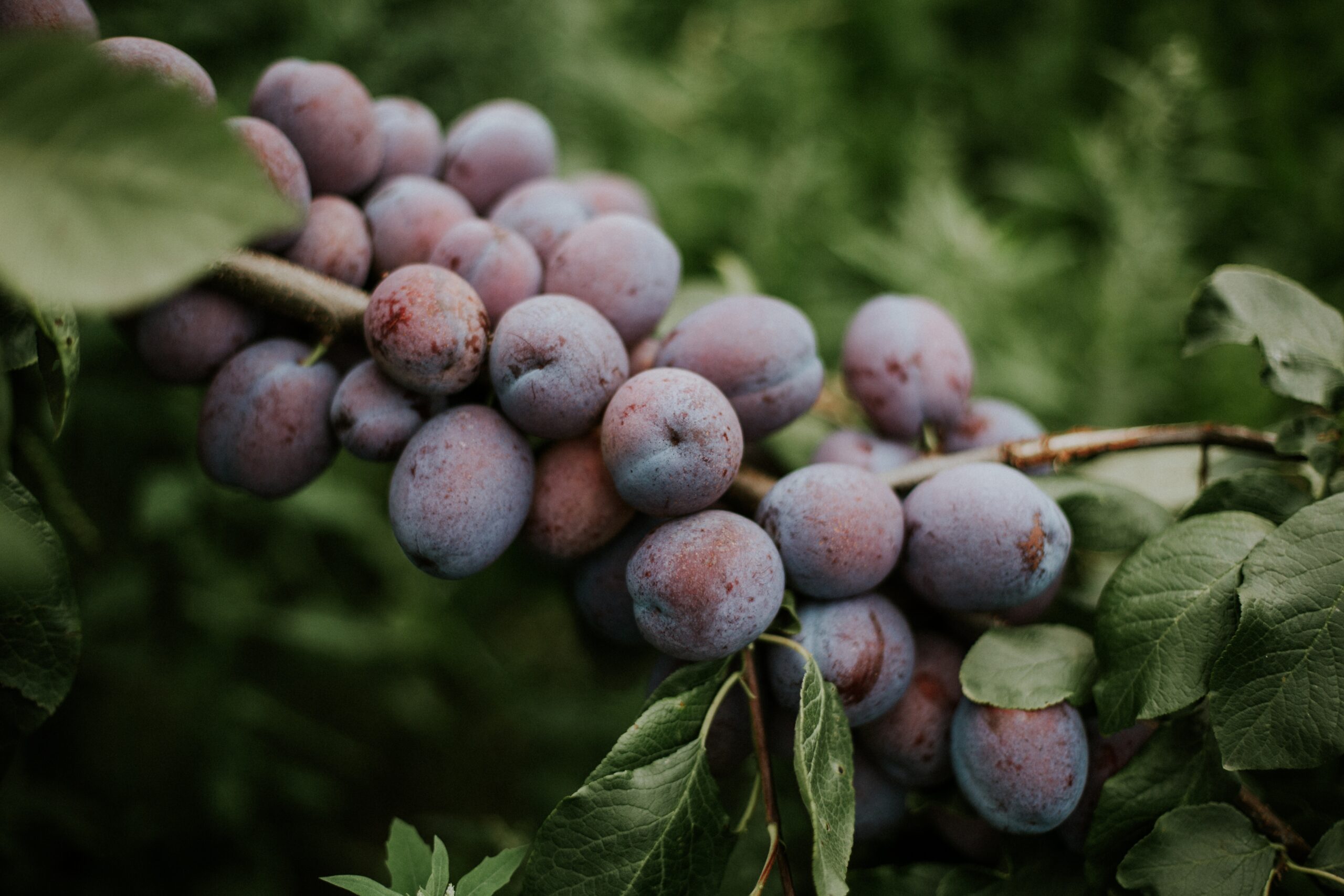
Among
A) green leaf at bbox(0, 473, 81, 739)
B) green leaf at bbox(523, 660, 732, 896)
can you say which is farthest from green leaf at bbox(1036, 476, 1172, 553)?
green leaf at bbox(0, 473, 81, 739)

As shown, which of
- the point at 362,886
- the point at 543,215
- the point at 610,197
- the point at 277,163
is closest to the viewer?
the point at 362,886

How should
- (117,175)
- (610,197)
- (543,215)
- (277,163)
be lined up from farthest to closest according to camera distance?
(610,197)
(543,215)
(277,163)
(117,175)

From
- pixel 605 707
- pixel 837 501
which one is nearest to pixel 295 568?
pixel 605 707

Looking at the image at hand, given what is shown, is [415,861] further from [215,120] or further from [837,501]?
[215,120]

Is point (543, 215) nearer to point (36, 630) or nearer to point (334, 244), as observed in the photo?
point (334, 244)

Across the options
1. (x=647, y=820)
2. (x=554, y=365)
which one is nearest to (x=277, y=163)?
(x=554, y=365)
